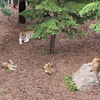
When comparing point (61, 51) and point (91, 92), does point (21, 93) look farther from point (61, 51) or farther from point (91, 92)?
point (61, 51)

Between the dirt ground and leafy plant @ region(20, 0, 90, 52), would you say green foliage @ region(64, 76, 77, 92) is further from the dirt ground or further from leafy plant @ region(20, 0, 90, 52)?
leafy plant @ region(20, 0, 90, 52)

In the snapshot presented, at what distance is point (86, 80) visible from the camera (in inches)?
285

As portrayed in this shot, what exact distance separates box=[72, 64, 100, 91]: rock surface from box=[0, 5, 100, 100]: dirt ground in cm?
12

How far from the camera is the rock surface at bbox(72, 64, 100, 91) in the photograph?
721 cm

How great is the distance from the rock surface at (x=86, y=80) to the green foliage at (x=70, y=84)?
0.30ft

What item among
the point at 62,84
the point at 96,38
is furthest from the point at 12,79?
the point at 96,38

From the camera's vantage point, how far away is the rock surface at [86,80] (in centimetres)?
721

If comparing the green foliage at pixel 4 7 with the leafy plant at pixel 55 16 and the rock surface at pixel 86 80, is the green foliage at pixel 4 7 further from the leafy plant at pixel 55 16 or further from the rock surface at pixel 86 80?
the rock surface at pixel 86 80

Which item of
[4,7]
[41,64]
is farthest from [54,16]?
[4,7]

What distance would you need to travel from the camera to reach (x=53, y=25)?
7.92 meters

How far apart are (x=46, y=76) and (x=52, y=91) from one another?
0.71m

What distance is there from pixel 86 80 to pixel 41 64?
1.72 meters

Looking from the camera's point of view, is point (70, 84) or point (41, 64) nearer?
point (70, 84)

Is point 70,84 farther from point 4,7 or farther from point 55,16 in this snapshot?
point 4,7
